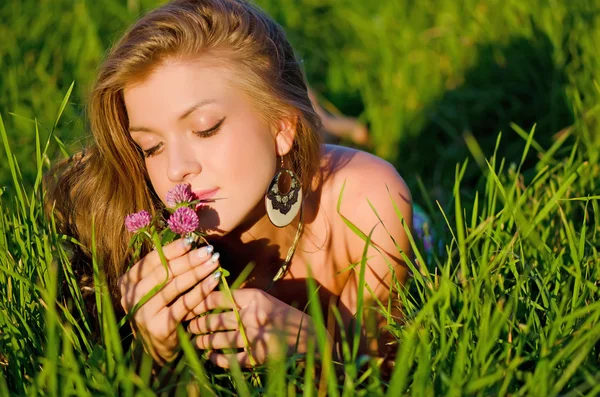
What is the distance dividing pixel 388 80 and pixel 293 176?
6.51 ft

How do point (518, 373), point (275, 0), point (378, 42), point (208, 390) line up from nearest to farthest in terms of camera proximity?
point (518, 373), point (208, 390), point (378, 42), point (275, 0)

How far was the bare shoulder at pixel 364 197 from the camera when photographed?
214cm

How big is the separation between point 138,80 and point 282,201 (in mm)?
465

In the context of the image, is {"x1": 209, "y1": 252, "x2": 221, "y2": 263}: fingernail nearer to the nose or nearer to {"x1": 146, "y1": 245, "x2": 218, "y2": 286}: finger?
{"x1": 146, "y1": 245, "x2": 218, "y2": 286}: finger

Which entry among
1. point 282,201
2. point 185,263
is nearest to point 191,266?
point 185,263

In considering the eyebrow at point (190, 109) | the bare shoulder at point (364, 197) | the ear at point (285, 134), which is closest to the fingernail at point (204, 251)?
the eyebrow at point (190, 109)

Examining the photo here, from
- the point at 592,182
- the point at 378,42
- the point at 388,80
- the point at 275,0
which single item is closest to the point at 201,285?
the point at 592,182

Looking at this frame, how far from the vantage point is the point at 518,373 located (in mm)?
1373

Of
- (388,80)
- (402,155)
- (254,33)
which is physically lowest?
(402,155)

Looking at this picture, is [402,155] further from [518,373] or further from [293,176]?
[518,373]

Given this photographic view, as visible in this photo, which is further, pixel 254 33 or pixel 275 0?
pixel 275 0

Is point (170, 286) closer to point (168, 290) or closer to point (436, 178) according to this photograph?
point (168, 290)

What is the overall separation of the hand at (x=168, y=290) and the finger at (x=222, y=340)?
0.08 m

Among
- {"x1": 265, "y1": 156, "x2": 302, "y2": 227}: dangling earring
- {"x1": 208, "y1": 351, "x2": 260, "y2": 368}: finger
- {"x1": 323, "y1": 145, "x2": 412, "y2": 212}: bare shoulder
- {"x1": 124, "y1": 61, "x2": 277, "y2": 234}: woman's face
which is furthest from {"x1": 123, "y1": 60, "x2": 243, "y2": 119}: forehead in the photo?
{"x1": 208, "y1": 351, "x2": 260, "y2": 368}: finger
